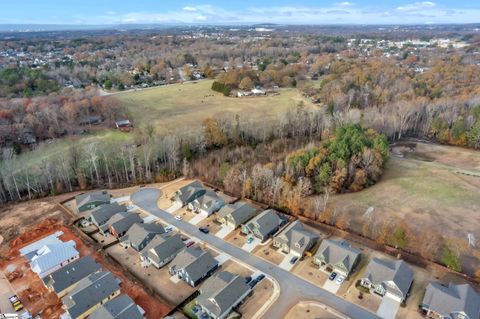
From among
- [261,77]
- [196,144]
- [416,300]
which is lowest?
A: [416,300]

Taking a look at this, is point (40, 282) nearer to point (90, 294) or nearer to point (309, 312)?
point (90, 294)

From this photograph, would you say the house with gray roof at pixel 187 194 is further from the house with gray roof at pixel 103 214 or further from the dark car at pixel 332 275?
the dark car at pixel 332 275

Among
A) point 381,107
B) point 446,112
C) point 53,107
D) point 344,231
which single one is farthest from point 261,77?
point 344,231

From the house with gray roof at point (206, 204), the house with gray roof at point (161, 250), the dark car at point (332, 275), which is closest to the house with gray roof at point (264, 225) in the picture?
the house with gray roof at point (206, 204)

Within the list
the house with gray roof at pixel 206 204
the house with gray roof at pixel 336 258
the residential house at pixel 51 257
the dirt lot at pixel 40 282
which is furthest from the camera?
the house with gray roof at pixel 206 204

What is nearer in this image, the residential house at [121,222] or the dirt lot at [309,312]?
the dirt lot at [309,312]

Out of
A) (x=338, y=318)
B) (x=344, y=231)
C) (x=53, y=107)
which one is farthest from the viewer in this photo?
(x=53, y=107)

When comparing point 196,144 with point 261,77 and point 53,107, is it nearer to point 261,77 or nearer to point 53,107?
point 53,107

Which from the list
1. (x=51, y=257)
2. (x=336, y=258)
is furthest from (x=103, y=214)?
(x=336, y=258)
